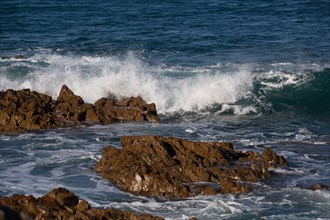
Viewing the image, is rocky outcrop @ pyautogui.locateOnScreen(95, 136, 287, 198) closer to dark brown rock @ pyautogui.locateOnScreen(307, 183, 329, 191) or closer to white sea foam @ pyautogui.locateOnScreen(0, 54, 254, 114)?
dark brown rock @ pyautogui.locateOnScreen(307, 183, 329, 191)

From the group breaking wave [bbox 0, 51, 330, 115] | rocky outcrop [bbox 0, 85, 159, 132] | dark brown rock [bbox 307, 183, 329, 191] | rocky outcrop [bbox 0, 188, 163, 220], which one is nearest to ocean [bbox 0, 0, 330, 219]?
breaking wave [bbox 0, 51, 330, 115]

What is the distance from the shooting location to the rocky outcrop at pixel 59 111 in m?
20.2

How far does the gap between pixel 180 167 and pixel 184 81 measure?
38.6ft

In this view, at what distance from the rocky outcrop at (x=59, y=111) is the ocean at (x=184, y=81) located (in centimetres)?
40

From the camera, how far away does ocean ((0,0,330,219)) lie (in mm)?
14914

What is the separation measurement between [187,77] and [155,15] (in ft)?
37.9

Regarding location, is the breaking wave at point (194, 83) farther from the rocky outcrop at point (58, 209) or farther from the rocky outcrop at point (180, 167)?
the rocky outcrop at point (58, 209)

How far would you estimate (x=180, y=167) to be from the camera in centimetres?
1550

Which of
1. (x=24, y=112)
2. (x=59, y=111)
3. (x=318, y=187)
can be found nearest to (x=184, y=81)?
(x=59, y=111)

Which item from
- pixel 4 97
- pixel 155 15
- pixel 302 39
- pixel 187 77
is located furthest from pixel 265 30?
pixel 4 97

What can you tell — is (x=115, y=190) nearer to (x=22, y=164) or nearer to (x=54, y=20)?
(x=22, y=164)

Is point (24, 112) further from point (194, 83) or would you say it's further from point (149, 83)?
point (194, 83)

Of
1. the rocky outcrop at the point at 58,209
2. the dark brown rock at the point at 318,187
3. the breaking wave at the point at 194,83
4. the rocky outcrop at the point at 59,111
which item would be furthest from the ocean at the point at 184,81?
the rocky outcrop at the point at 58,209

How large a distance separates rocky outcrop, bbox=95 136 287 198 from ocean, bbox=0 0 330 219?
0.28 m
